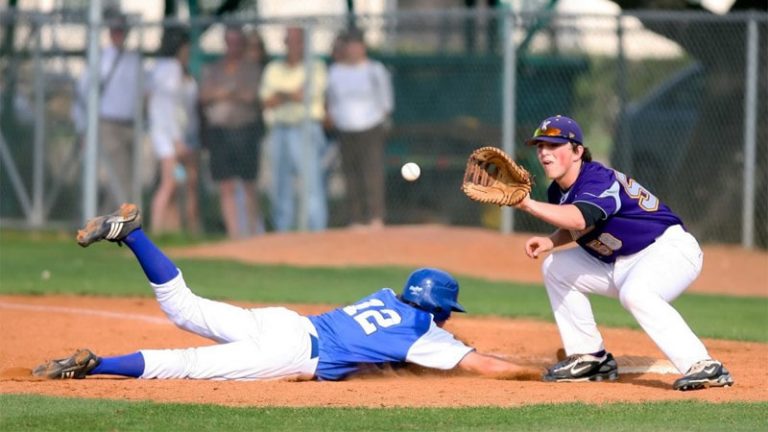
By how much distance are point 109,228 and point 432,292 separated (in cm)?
175

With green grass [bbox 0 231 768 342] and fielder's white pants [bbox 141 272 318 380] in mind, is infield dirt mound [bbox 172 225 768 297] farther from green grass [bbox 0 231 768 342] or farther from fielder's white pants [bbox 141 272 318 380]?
fielder's white pants [bbox 141 272 318 380]

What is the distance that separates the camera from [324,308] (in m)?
11.2

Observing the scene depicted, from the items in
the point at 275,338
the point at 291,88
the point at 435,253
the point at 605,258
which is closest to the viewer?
the point at 275,338

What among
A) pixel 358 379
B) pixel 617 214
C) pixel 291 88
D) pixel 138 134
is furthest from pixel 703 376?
pixel 138 134

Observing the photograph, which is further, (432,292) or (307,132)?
(307,132)

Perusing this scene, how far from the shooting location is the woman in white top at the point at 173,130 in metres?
17.4

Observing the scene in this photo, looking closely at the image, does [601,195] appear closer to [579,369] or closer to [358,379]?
[579,369]

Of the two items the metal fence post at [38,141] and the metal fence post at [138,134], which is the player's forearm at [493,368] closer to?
the metal fence post at [138,134]

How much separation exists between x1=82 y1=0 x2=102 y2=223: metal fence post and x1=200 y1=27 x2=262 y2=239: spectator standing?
139cm

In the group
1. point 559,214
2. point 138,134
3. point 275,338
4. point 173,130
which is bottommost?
point 138,134

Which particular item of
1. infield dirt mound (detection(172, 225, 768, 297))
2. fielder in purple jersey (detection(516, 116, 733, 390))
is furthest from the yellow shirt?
fielder in purple jersey (detection(516, 116, 733, 390))

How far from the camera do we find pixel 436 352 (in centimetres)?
742

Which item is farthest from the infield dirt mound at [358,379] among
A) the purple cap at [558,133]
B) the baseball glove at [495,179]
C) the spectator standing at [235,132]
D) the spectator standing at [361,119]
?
the spectator standing at [235,132]

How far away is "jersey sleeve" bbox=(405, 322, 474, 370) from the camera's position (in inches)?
291
